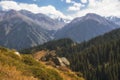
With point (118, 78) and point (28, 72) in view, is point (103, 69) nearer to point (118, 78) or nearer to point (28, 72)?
point (118, 78)

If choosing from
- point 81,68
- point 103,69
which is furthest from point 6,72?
point 81,68

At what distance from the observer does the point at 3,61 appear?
17719 mm

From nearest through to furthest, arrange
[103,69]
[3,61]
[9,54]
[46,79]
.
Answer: [3,61], [46,79], [9,54], [103,69]

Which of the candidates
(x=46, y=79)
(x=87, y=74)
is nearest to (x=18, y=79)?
(x=46, y=79)

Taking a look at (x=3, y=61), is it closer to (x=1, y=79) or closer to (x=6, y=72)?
(x=6, y=72)

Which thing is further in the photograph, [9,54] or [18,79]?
[9,54]

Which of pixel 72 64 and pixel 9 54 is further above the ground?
pixel 9 54

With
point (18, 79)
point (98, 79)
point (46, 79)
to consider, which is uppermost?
point (18, 79)

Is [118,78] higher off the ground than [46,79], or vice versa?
[46,79]

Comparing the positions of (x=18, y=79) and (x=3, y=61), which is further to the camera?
(x=3, y=61)

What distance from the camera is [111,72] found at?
162 m

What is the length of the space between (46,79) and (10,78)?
19.3 ft

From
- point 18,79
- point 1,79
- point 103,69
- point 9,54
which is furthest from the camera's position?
point 103,69

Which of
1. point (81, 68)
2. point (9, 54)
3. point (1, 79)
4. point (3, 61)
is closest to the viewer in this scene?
point (1, 79)
